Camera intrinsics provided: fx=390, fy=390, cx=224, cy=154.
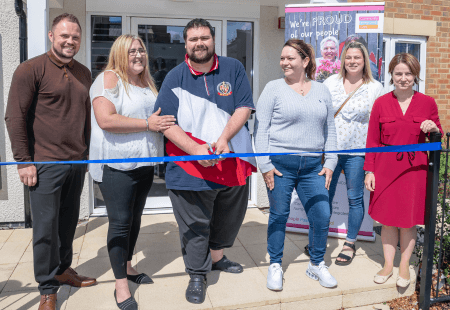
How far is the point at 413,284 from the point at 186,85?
91.9 inches

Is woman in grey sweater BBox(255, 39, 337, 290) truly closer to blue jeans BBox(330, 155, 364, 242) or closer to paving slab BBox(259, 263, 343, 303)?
paving slab BBox(259, 263, 343, 303)

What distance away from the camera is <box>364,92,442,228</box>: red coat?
282 centimetres

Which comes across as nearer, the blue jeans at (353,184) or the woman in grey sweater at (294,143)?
the woman in grey sweater at (294,143)

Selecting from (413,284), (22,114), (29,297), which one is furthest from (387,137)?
(29,297)

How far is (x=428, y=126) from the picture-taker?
272 centimetres

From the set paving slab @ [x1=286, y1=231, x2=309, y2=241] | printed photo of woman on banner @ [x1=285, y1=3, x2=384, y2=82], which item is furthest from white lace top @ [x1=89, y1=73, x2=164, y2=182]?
printed photo of woman on banner @ [x1=285, y1=3, x2=384, y2=82]

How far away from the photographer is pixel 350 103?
11.3 feet

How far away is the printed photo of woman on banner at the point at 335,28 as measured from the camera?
390cm

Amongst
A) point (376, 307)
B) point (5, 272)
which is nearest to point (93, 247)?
point (5, 272)

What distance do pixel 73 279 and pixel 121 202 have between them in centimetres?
89

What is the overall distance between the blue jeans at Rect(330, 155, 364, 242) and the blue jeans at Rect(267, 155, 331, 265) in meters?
0.69

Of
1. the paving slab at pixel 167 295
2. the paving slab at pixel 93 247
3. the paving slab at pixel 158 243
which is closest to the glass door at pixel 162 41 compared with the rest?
the paving slab at pixel 158 243

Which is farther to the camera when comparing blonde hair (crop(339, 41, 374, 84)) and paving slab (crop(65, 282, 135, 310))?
blonde hair (crop(339, 41, 374, 84))

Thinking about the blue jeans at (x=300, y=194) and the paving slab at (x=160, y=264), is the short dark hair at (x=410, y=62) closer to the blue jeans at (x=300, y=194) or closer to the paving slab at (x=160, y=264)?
the blue jeans at (x=300, y=194)
